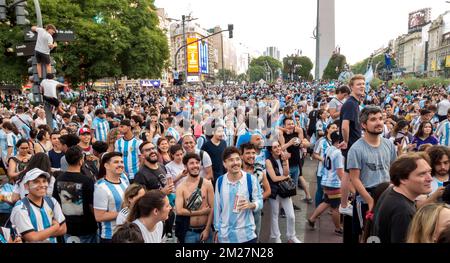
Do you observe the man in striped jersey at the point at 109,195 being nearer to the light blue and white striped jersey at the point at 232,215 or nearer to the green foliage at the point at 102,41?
the light blue and white striped jersey at the point at 232,215

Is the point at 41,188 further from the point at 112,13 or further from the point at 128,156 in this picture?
the point at 112,13

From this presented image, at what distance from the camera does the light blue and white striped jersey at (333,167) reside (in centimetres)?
578

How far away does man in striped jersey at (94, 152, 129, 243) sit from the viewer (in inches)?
147

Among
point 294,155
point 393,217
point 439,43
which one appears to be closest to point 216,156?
point 294,155

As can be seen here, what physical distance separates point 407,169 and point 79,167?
3223mm

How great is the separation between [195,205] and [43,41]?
616 cm

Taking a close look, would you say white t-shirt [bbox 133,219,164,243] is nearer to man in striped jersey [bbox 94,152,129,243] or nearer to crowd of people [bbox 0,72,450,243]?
crowd of people [bbox 0,72,450,243]

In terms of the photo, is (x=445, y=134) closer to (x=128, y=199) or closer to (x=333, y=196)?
(x=333, y=196)

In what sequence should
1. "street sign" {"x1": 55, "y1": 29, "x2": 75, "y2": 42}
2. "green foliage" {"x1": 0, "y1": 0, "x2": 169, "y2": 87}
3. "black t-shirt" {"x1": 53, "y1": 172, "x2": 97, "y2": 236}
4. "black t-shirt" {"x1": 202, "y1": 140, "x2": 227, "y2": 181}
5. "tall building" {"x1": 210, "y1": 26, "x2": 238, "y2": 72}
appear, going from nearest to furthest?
"black t-shirt" {"x1": 53, "y1": 172, "x2": 97, "y2": 236}, "black t-shirt" {"x1": 202, "y1": 140, "x2": 227, "y2": 181}, "street sign" {"x1": 55, "y1": 29, "x2": 75, "y2": 42}, "green foliage" {"x1": 0, "y1": 0, "x2": 169, "y2": 87}, "tall building" {"x1": 210, "y1": 26, "x2": 238, "y2": 72}

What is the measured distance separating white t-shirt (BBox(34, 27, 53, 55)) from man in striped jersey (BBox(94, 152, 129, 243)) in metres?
5.48

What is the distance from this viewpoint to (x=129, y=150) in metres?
6.36

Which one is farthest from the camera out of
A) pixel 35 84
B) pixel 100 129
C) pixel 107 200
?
pixel 100 129

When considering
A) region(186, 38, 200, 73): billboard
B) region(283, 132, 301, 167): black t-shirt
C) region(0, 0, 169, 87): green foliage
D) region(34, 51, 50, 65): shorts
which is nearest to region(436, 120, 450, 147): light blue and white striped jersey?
region(283, 132, 301, 167): black t-shirt

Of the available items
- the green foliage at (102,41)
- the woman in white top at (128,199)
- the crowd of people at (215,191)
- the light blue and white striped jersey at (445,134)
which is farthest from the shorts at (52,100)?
the green foliage at (102,41)
